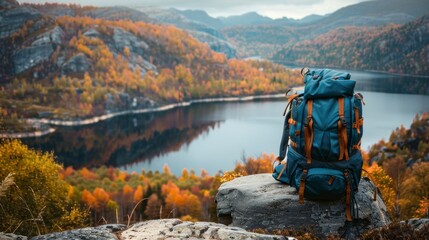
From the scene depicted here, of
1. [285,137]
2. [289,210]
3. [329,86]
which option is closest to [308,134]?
[329,86]

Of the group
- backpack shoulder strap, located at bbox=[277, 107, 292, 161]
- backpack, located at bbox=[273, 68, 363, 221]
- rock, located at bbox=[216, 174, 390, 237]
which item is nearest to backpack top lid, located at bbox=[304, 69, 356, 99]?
backpack, located at bbox=[273, 68, 363, 221]

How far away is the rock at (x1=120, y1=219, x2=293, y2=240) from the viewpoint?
16.9 ft

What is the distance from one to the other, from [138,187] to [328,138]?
7681 cm

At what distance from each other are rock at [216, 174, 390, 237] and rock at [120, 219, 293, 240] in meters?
1.66

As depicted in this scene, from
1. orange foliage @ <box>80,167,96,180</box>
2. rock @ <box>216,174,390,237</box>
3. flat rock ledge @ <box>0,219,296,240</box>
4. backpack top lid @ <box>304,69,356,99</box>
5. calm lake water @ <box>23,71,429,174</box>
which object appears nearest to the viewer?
flat rock ledge @ <box>0,219,296,240</box>

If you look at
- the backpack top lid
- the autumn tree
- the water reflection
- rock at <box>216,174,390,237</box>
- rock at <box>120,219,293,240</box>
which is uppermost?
the backpack top lid

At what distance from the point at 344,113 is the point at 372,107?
142 m

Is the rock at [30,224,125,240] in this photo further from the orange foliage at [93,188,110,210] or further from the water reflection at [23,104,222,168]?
the water reflection at [23,104,222,168]

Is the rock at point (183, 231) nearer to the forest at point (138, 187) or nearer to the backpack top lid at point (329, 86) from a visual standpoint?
the forest at point (138, 187)

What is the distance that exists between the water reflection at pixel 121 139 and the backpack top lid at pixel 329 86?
339 feet

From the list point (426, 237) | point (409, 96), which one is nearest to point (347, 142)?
point (426, 237)

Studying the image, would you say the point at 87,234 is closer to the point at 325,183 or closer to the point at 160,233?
the point at 160,233

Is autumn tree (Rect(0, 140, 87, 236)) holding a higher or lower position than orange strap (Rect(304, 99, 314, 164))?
lower

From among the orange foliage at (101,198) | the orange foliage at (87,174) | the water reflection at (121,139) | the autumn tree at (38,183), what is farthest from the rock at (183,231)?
the water reflection at (121,139)
